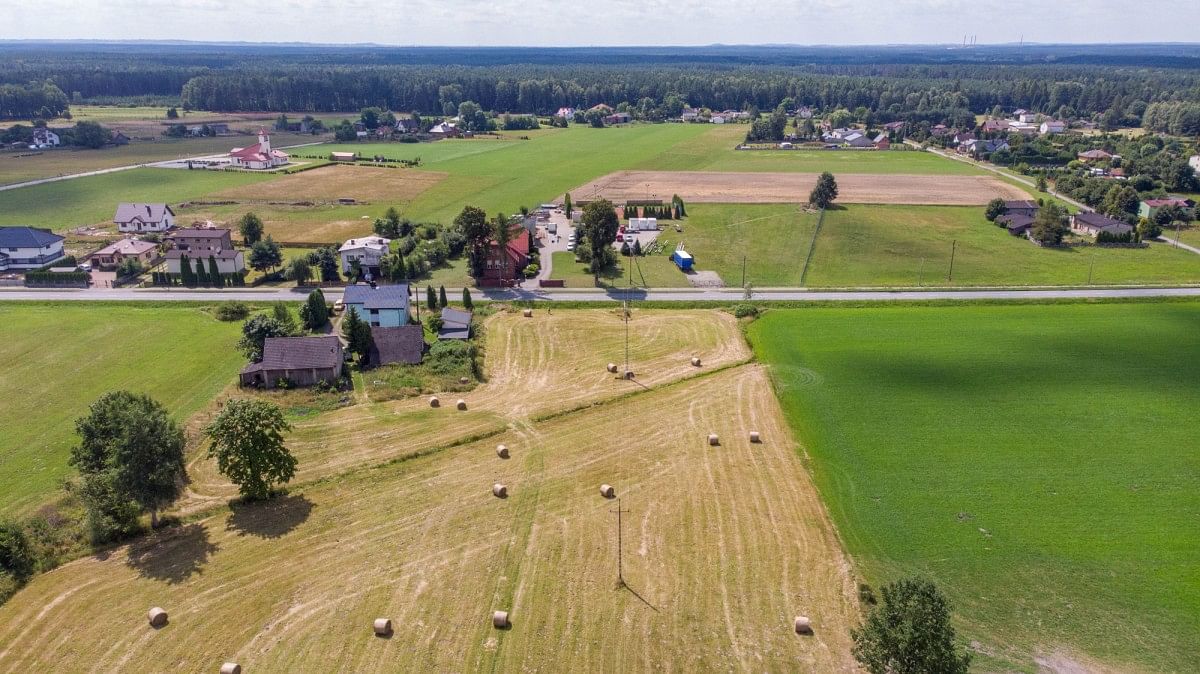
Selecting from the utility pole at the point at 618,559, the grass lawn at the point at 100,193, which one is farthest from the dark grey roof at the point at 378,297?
the grass lawn at the point at 100,193

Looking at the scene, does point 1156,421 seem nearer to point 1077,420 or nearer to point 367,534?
point 1077,420

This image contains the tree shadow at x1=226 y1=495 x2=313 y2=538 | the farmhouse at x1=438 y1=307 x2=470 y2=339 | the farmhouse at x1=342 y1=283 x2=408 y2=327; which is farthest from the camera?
the farmhouse at x1=342 y1=283 x2=408 y2=327

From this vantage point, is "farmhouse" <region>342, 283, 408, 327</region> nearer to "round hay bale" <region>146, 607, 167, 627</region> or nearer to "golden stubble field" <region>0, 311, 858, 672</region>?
"golden stubble field" <region>0, 311, 858, 672</region>

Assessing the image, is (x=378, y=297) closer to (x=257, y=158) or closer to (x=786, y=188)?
(x=786, y=188)

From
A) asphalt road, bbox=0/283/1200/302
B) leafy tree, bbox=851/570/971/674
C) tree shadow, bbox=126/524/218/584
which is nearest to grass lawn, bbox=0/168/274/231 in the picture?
asphalt road, bbox=0/283/1200/302

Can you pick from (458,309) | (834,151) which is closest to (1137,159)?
(834,151)

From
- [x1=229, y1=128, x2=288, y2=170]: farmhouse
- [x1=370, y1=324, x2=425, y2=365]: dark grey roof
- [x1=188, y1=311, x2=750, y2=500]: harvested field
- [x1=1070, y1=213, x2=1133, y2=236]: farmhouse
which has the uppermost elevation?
[x1=229, y1=128, x2=288, y2=170]: farmhouse
